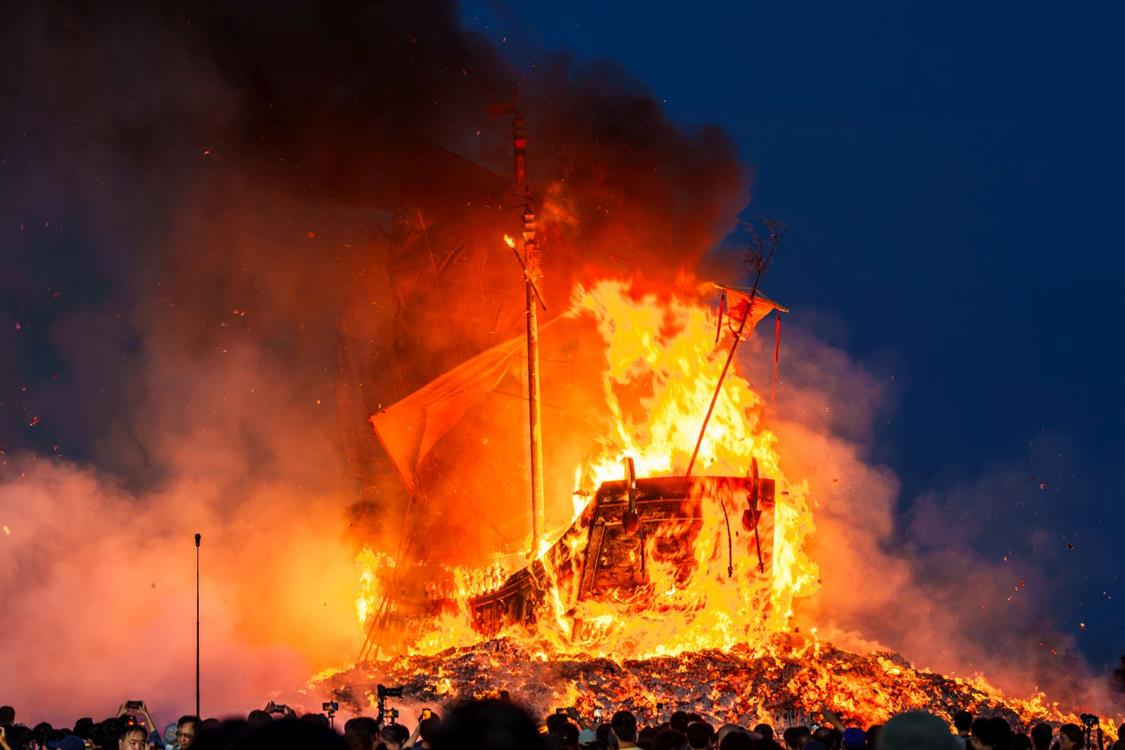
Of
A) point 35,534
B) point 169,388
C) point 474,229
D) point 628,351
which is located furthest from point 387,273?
point 35,534

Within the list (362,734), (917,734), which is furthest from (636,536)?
(917,734)

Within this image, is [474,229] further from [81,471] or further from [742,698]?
[742,698]

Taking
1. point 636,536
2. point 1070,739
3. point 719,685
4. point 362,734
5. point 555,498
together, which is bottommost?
point 1070,739

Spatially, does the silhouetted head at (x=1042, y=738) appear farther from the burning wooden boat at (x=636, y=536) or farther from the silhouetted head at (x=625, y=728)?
the burning wooden boat at (x=636, y=536)

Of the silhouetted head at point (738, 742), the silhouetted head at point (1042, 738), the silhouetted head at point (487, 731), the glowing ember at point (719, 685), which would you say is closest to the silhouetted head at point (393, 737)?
the silhouetted head at point (738, 742)

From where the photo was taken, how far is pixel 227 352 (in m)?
25.9

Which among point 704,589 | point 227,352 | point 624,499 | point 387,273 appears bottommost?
point 704,589

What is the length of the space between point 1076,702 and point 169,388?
19874 mm

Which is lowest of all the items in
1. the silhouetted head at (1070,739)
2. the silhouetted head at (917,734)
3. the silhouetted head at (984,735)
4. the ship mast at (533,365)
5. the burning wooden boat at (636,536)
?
the silhouetted head at (1070,739)

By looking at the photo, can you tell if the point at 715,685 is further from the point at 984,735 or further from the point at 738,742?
the point at 738,742

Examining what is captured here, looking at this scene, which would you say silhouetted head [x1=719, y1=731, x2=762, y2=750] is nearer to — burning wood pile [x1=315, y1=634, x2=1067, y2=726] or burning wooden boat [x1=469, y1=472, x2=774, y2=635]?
burning wood pile [x1=315, y1=634, x2=1067, y2=726]

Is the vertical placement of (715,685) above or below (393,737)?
above

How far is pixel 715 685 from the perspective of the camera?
12984mm

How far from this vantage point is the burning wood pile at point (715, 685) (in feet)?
41.0
